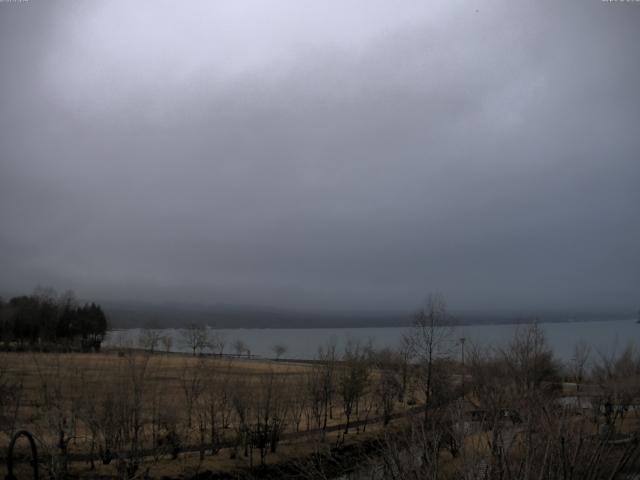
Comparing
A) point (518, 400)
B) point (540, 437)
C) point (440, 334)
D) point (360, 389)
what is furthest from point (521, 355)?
point (540, 437)

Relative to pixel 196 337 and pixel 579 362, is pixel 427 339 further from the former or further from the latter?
pixel 196 337

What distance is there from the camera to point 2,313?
14850 cm

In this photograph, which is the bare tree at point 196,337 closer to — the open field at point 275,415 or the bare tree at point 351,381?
the open field at point 275,415

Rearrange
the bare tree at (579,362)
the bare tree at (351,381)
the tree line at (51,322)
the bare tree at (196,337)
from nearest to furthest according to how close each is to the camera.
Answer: the bare tree at (351,381) → the bare tree at (579,362) → the tree line at (51,322) → the bare tree at (196,337)

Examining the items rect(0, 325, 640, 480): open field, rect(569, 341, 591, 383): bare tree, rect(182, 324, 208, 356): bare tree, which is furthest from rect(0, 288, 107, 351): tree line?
rect(569, 341, 591, 383): bare tree

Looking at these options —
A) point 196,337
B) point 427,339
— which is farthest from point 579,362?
point 196,337

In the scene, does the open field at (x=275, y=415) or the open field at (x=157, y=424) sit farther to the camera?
the open field at (x=157, y=424)

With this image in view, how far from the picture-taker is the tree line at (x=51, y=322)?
14138 centimetres

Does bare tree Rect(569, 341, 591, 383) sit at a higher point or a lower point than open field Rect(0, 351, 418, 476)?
higher

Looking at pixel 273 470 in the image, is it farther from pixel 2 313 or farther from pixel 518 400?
pixel 2 313

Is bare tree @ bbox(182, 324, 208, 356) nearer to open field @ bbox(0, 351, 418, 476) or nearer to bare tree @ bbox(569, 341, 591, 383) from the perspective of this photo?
bare tree @ bbox(569, 341, 591, 383)

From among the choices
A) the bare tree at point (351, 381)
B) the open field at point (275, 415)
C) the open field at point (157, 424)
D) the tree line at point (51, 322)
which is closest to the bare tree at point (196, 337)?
the tree line at point (51, 322)

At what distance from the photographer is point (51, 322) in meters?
151

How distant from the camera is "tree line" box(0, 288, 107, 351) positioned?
5566 inches
